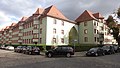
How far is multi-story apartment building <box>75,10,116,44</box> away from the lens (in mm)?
53766

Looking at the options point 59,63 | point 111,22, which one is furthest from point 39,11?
point 59,63

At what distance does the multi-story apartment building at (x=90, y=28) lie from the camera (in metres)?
53.8

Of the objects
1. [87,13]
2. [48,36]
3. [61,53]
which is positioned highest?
[87,13]

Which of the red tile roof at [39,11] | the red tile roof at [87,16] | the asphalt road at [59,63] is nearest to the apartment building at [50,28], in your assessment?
the red tile roof at [39,11]

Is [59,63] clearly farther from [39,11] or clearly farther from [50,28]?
[39,11]

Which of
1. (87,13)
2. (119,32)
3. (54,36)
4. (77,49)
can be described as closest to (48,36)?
(54,36)

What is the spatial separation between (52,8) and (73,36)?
40.2 feet

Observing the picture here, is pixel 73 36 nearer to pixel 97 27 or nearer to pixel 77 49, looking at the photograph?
pixel 97 27

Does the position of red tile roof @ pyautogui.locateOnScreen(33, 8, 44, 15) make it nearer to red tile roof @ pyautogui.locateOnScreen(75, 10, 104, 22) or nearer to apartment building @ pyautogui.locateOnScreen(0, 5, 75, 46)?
apartment building @ pyautogui.locateOnScreen(0, 5, 75, 46)

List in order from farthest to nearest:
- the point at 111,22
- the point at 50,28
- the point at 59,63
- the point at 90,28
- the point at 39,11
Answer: the point at 90,28
the point at 39,11
the point at 111,22
the point at 50,28
the point at 59,63

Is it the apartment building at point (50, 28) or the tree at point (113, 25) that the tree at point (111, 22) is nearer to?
the tree at point (113, 25)

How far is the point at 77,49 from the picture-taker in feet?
120

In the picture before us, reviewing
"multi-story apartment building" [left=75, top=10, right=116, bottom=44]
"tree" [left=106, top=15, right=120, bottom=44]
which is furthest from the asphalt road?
"multi-story apartment building" [left=75, top=10, right=116, bottom=44]

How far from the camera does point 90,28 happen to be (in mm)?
54312
